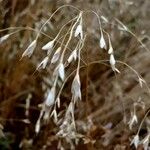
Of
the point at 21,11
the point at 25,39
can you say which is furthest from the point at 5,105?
the point at 21,11

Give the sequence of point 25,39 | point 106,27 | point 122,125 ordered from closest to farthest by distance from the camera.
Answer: point 122,125
point 25,39
point 106,27

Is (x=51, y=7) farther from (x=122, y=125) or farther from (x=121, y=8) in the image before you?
(x=122, y=125)

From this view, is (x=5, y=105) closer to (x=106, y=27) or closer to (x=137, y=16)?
(x=106, y=27)

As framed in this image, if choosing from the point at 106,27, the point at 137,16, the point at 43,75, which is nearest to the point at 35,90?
the point at 43,75

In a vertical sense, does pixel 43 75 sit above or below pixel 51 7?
below

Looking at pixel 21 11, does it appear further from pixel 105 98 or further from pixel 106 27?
pixel 105 98

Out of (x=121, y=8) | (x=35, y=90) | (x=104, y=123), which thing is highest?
(x=121, y=8)

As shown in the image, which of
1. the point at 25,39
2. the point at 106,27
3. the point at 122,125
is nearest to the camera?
the point at 122,125

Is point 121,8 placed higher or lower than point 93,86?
higher

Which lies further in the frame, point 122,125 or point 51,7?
point 51,7

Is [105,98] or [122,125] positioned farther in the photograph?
[105,98]
